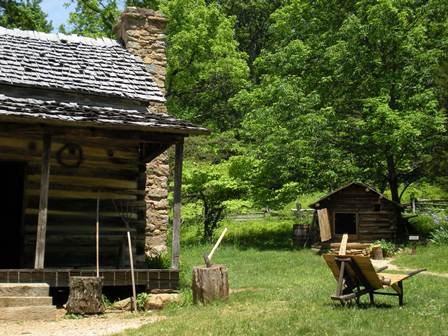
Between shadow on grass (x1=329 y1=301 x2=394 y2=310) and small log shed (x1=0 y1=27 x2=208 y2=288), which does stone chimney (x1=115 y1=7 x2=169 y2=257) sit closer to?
small log shed (x1=0 y1=27 x2=208 y2=288)

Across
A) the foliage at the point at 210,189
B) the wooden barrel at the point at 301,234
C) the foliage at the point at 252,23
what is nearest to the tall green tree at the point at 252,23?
the foliage at the point at 252,23

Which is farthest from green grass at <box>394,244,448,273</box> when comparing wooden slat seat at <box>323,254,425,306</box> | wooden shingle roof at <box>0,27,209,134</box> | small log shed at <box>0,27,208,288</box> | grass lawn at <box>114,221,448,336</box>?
wooden shingle roof at <box>0,27,209,134</box>

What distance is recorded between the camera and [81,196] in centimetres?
1241

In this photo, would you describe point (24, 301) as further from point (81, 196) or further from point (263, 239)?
point (263, 239)

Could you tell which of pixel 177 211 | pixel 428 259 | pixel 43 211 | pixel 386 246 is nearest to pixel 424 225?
pixel 386 246

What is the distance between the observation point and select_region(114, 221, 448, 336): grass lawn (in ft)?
25.7

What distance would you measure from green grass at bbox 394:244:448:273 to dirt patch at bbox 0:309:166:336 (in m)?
9.68

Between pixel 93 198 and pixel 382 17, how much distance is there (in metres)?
16.8

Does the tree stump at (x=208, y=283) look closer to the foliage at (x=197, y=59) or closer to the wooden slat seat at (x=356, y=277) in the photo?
the wooden slat seat at (x=356, y=277)

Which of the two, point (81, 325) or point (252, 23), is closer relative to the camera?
point (81, 325)

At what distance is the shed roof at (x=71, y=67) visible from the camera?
12.6m

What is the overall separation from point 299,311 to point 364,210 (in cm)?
1519

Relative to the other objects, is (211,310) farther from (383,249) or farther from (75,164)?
(383,249)

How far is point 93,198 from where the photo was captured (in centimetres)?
1254
